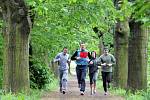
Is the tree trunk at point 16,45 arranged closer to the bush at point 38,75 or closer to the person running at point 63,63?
the person running at point 63,63

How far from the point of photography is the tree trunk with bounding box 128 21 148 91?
15.7m

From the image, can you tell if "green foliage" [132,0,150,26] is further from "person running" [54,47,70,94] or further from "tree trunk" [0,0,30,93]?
"person running" [54,47,70,94]

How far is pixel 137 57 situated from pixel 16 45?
4431 millimetres

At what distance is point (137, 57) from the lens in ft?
52.7

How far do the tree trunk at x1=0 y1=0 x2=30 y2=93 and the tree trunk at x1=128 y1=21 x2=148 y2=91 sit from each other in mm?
3812

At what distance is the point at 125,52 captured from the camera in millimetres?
21094

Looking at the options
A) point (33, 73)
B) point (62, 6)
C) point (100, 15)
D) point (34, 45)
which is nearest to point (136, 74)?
point (100, 15)

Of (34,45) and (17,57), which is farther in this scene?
(34,45)

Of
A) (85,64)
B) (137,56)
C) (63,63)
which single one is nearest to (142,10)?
(137,56)

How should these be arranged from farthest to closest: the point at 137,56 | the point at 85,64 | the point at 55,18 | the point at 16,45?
the point at 55,18, the point at 85,64, the point at 137,56, the point at 16,45

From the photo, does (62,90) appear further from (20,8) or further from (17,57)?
(20,8)

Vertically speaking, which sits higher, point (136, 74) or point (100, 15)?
point (100, 15)

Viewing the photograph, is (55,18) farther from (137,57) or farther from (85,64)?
(137,57)

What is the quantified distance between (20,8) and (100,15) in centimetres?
314
